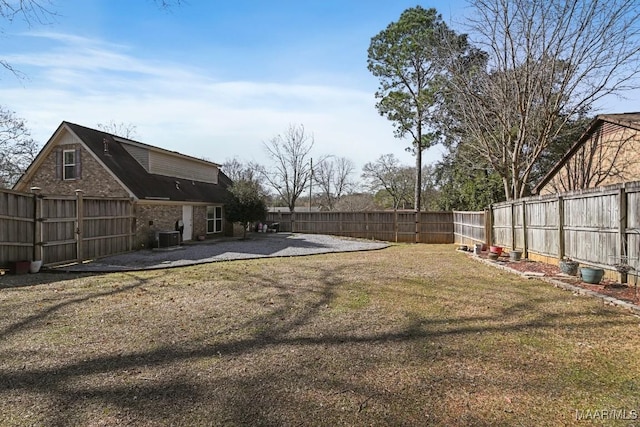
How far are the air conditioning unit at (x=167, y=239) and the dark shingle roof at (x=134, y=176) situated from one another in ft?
5.26

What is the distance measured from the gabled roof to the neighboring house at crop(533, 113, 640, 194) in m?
17.4

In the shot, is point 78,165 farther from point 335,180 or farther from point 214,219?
point 335,180

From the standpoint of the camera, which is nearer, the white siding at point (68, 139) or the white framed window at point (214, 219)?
the white siding at point (68, 139)

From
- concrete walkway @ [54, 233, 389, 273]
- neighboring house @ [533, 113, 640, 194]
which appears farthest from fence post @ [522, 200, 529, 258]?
concrete walkway @ [54, 233, 389, 273]

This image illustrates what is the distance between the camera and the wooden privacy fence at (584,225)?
6.38 m

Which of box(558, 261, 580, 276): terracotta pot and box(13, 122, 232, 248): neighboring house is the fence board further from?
box(558, 261, 580, 276): terracotta pot

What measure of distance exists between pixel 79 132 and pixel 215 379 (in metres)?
15.8

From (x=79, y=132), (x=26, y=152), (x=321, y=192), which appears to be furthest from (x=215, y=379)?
(x=321, y=192)

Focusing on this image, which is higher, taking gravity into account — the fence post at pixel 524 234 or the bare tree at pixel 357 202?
the bare tree at pixel 357 202

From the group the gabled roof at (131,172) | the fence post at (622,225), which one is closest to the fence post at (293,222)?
the gabled roof at (131,172)

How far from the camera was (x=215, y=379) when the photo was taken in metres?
3.24

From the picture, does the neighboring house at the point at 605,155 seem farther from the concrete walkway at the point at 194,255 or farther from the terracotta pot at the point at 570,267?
the concrete walkway at the point at 194,255

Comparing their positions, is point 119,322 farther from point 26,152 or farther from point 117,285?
point 26,152

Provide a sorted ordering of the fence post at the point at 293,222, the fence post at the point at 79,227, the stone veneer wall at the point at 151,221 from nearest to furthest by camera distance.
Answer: the fence post at the point at 79,227
the stone veneer wall at the point at 151,221
the fence post at the point at 293,222
